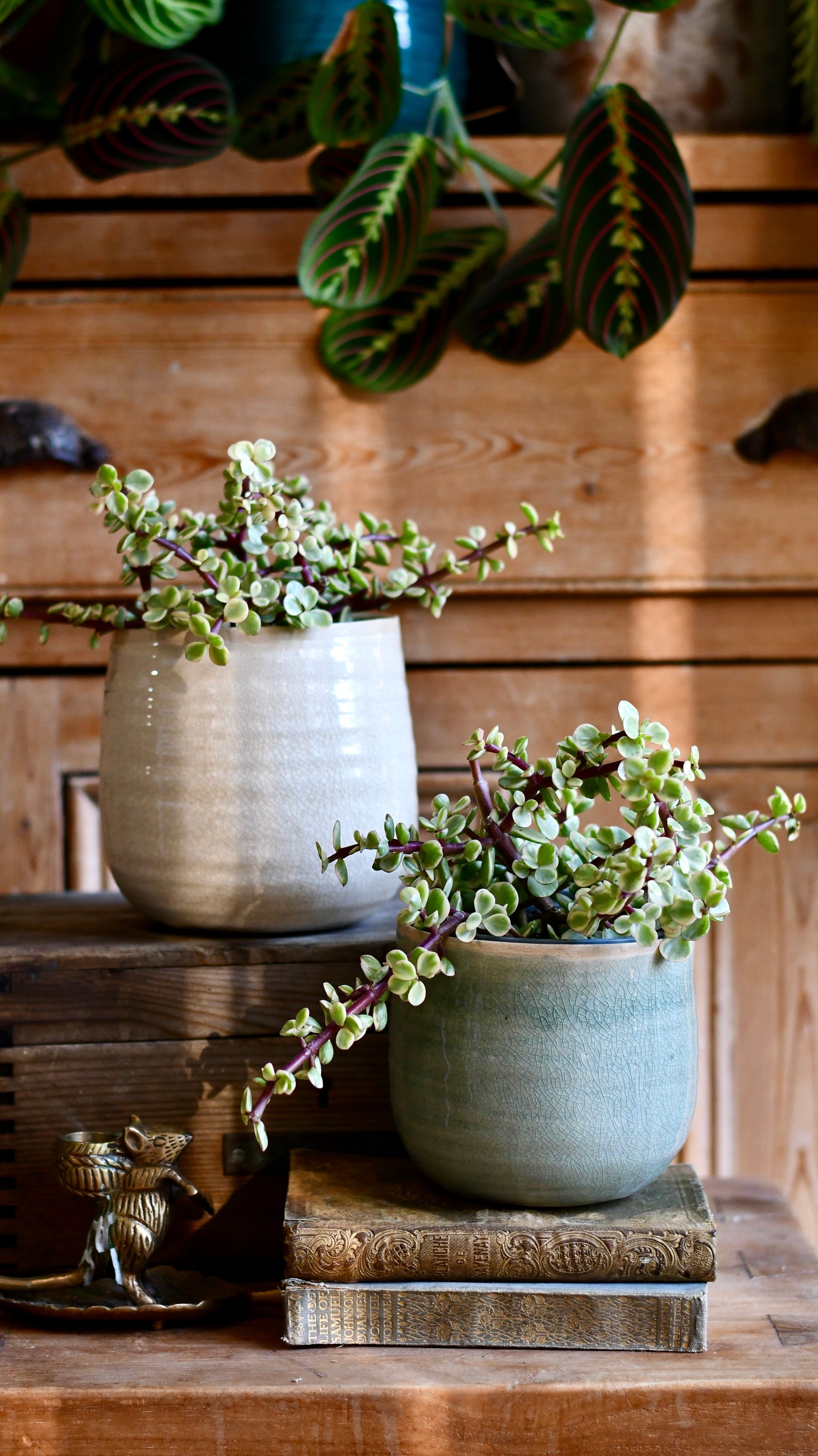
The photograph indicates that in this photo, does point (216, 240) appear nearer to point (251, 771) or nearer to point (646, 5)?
point (646, 5)

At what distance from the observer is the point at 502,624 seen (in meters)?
1.26

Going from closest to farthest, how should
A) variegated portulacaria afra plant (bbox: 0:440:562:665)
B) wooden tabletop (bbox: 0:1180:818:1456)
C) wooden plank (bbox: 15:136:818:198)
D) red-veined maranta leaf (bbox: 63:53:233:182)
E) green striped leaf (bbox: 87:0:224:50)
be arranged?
wooden tabletop (bbox: 0:1180:818:1456) → variegated portulacaria afra plant (bbox: 0:440:562:665) → green striped leaf (bbox: 87:0:224:50) → red-veined maranta leaf (bbox: 63:53:233:182) → wooden plank (bbox: 15:136:818:198)

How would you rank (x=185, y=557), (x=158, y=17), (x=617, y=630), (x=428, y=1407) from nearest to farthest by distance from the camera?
(x=428, y=1407) → (x=185, y=557) → (x=158, y=17) → (x=617, y=630)

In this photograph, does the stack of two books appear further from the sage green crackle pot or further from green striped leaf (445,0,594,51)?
green striped leaf (445,0,594,51)

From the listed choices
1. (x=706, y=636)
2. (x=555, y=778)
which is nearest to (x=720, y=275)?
(x=706, y=636)

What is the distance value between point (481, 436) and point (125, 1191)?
81cm

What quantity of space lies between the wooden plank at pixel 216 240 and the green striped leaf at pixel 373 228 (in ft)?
0.41

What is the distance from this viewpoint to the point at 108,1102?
0.80 metres

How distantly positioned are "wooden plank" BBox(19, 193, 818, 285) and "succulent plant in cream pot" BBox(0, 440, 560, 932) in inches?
20.0

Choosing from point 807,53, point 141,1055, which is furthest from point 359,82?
point 141,1055

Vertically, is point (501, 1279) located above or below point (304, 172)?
below

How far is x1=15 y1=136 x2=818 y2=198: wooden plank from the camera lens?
3.95ft

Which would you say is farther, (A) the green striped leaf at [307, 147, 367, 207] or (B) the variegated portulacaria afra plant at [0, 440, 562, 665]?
(A) the green striped leaf at [307, 147, 367, 207]

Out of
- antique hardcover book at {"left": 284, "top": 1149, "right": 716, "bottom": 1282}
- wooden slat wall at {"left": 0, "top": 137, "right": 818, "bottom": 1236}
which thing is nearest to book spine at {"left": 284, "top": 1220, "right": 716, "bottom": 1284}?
antique hardcover book at {"left": 284, "top": 1149, "right": 716, "bottom": 1282}
